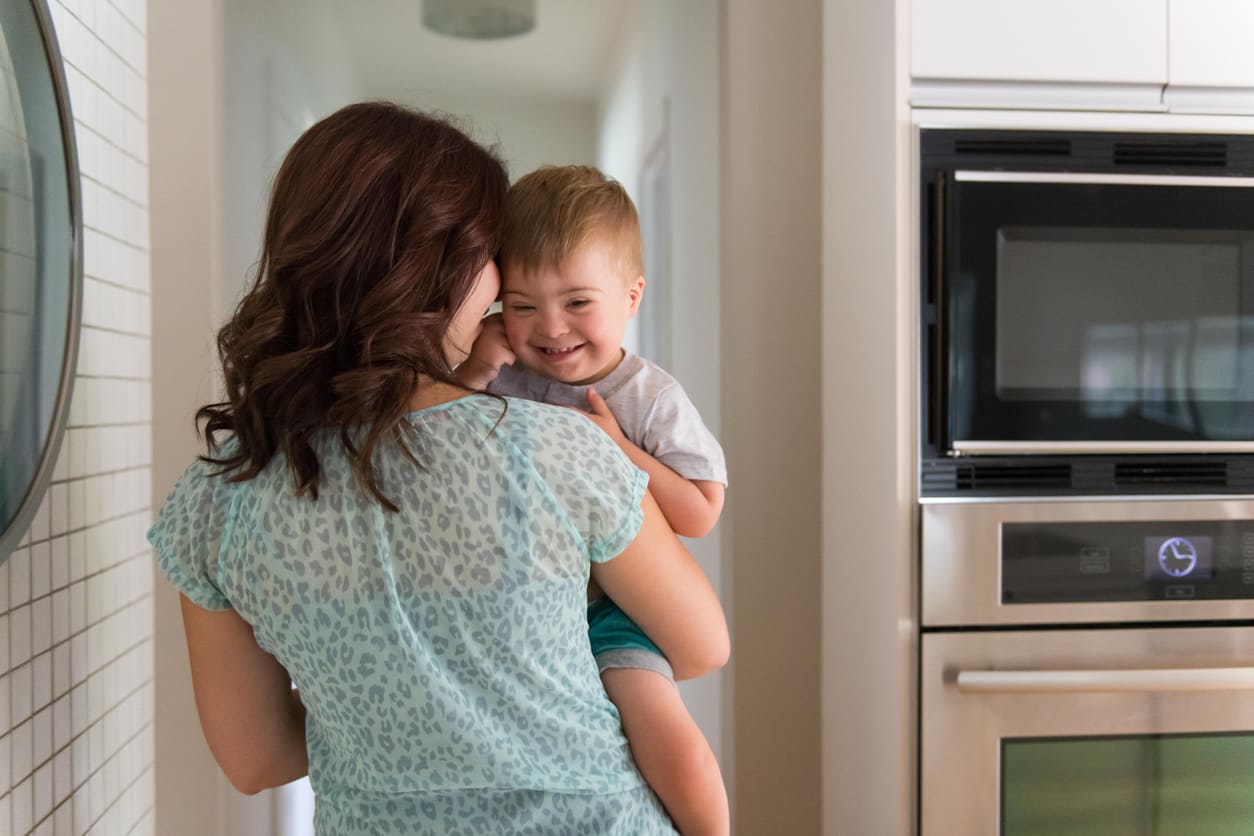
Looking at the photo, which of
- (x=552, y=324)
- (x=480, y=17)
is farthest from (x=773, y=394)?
(x=480, y=17)

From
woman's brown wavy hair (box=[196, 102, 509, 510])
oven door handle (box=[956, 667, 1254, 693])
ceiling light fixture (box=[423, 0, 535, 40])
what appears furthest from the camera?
ceiling light fixture (box=[423, 0, 535, 40])

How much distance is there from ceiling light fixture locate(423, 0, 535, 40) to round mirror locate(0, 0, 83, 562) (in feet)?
8.34

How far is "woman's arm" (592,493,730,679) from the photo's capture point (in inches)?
38.3

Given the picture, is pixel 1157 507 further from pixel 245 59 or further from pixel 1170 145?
pixel 245 59

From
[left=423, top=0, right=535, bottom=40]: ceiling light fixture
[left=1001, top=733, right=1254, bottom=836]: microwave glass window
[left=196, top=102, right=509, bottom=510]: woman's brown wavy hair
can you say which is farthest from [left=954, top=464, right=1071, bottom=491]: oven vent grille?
[left=423, top=0, right=535, bottom=40]: ceiling light fixture

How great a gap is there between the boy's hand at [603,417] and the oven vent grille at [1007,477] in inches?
27.5

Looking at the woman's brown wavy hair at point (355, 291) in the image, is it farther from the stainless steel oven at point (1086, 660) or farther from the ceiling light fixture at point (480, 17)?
the ceiling light fixture at point (480, 17)

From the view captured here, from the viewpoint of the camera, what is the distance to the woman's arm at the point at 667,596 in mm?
973

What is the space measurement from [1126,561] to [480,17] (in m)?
2.76

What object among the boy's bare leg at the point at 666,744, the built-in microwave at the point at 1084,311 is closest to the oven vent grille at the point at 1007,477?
the built-in microwave at the point at 1084,311

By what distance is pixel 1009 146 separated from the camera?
1716 mm

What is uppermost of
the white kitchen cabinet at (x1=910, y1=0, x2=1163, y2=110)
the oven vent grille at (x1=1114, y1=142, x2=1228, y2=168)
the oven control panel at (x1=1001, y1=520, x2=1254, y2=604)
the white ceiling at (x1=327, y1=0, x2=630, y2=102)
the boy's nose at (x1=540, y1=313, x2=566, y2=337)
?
the white ceiling at (x1=327, y1=0, x2=630, y2=102)

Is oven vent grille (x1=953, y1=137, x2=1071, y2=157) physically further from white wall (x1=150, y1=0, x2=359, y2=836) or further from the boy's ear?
white wall (x1=150, y1=0, x2=359, y2=836)

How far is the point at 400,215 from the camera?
35.6 inches
